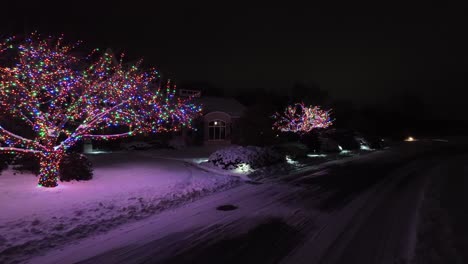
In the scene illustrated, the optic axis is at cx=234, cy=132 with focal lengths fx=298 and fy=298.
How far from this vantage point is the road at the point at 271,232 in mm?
5059

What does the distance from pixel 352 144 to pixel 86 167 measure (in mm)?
26086

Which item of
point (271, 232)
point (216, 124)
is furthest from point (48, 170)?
point (216, 124)

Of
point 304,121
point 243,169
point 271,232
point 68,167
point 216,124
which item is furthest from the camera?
point 216,124

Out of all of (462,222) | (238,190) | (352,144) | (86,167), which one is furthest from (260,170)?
(352,144)

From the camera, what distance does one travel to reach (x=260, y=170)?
14562mm

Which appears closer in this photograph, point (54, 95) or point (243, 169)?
point (54, 95)

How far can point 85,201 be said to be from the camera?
8281 mm

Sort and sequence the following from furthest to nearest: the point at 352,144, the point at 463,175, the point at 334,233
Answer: the point at 352,144
the point at 463,175
the point at 334,233

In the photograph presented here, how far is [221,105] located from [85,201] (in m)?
25.8

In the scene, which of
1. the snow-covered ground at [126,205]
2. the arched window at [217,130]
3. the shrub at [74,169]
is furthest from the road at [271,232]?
the arched window at [217,130]

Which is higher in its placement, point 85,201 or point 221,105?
point 221,105

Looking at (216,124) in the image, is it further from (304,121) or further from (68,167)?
(68,167)

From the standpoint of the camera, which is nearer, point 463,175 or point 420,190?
point 420,190

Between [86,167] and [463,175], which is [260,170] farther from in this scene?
[463,175]
